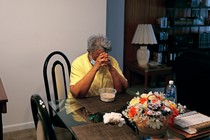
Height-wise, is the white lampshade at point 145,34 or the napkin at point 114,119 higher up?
the white lampshade at point 145,34

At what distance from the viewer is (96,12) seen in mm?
3119

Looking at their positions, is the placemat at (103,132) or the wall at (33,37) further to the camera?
the wall at (33,37)

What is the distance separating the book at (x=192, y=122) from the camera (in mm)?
1584

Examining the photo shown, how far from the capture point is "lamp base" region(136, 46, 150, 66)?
436cm

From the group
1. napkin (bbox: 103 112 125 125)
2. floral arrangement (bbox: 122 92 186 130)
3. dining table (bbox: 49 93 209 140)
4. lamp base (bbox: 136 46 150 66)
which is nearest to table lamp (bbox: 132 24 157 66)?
lamp base (bbox: 136 46 150 66)

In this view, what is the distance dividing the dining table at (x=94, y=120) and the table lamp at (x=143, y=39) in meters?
2.19

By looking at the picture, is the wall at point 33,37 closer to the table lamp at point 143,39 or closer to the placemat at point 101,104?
the placemat at point 101,104

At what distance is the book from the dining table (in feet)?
0.20

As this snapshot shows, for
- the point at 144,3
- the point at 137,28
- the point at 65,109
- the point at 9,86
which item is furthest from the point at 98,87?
the point at 144,3

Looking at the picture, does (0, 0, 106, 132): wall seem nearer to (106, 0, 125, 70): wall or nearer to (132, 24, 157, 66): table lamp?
(106, 0, 125, 70): wall

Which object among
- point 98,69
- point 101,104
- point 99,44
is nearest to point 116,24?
point 99,44

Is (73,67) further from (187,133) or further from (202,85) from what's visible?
(202,85)

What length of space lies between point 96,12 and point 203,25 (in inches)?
110

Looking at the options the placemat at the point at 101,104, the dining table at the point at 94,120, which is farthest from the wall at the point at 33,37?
the placemat at the point at 101,104
